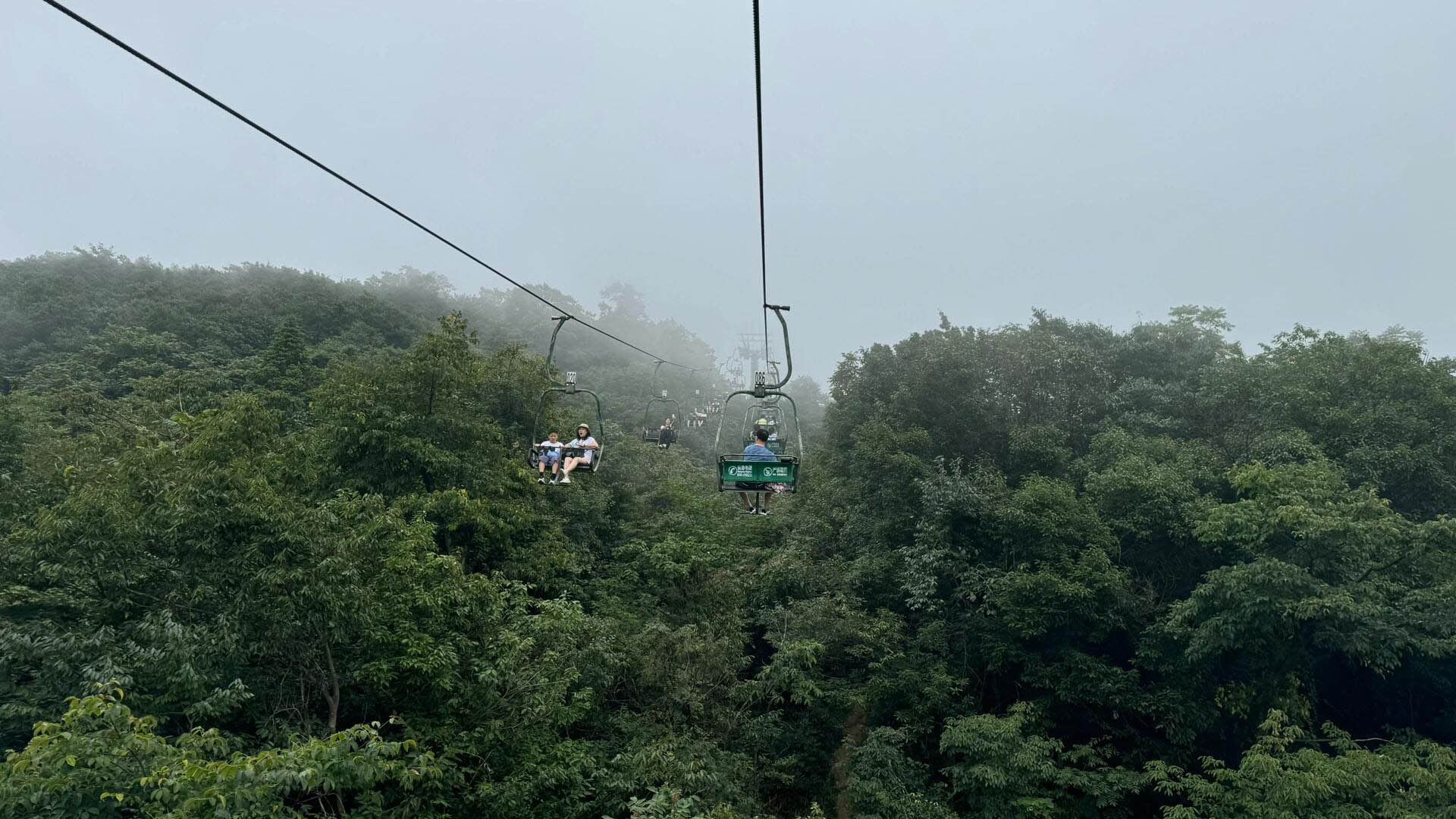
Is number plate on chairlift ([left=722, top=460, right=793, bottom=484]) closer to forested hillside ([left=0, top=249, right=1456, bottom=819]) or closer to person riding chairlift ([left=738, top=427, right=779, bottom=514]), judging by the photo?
person riding chairlift ([left=738, top=427, right=779, bottom=514])

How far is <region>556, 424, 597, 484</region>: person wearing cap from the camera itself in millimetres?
11492

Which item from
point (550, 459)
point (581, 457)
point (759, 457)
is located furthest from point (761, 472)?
point (550, 459)

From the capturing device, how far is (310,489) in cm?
1508

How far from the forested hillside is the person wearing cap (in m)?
2.28

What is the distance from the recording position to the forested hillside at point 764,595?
8.77 m

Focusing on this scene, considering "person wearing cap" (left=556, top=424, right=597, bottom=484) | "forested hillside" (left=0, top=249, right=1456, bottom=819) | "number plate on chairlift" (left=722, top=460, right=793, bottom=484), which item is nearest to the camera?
"forested hillside" (left=0, top=249, right=1456, bottom=819)

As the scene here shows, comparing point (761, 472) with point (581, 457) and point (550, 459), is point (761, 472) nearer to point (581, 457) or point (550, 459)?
point (581, 457)

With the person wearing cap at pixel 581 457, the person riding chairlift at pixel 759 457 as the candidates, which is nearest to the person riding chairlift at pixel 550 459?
the person wearing cap at pixel 581 457

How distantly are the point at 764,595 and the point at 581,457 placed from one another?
8153mm

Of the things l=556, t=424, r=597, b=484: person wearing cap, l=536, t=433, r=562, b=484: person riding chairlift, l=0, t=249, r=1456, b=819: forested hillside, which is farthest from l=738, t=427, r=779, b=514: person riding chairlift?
l=0, t=249, r=1456, b=819: forested hillside

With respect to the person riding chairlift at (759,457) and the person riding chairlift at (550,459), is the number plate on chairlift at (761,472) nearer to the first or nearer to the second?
the person riding chairlift at (759,457)

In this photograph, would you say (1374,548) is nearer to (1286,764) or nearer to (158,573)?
(1286,764)

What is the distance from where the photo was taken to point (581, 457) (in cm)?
1180

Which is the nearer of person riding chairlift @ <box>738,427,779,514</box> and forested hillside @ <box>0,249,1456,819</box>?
forested hillside @ <box>0,249,1456,819</box>
